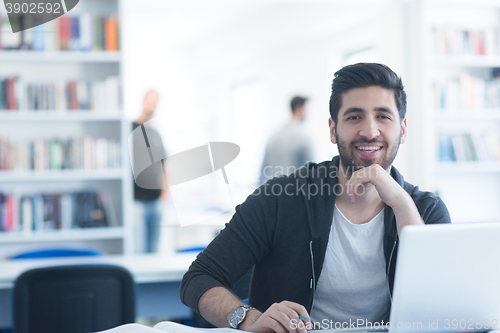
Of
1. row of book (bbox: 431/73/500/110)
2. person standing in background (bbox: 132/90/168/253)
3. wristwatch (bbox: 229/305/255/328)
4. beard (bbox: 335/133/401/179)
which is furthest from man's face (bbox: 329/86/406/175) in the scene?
row of book (bbox: 431/73/500/110)

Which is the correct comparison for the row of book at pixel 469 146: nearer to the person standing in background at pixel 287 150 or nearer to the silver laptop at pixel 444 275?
the person standing in background at pixel 287 150

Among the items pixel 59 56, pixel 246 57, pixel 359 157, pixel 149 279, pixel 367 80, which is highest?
pixel 246 57

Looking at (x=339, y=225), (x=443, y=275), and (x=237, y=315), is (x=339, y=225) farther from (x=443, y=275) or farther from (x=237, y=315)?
(x=443, y=275)

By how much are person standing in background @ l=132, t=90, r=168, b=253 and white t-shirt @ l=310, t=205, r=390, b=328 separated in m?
2.51

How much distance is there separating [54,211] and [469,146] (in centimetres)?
339

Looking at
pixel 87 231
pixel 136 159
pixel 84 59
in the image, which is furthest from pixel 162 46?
pixel 136 159

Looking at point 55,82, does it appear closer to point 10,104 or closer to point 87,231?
point 10,104

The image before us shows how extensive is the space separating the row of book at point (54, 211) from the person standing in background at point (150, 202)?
26 cm

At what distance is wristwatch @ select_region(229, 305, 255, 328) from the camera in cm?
111

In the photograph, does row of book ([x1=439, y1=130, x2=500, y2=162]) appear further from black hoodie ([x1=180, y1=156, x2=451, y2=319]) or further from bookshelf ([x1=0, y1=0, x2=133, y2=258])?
black hoodie ([x1=180, y1=156, x2=451, y2=319])

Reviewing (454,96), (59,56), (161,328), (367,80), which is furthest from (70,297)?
(454,96)

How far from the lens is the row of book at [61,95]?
3.52m

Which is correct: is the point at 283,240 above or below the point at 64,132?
below

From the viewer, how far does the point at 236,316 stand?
112 cm
